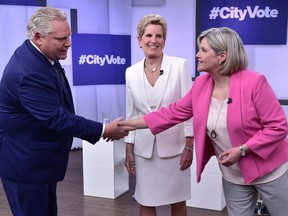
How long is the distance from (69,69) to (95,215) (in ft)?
8.91

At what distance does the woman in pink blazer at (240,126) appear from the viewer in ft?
6.34

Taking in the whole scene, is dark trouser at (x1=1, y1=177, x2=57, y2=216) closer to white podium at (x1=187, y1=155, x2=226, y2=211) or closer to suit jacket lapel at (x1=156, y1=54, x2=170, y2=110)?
suit jacket lapel at (x1=156, y1=54, x2=170, y2=110)

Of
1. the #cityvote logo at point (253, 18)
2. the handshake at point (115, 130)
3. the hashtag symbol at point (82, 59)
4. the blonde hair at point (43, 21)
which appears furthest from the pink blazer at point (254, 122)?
the #cityvote logo at point (253, 18)

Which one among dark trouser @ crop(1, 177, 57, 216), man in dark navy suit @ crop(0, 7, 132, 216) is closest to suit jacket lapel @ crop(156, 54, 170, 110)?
man in dark navy suit @ crop(0, 7, 132, 216)

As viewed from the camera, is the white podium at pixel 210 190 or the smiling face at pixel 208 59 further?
the white podium at pixel 210 190

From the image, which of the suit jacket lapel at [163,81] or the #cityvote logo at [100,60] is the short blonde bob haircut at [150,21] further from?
the #cityvote logo at [100,60]

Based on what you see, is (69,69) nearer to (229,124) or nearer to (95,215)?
(95,215)

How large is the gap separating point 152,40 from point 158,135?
61 centimetres

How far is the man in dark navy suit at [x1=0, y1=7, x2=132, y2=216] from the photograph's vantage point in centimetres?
204

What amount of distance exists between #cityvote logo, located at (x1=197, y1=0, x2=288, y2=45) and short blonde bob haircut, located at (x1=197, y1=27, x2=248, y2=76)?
11.1 feet

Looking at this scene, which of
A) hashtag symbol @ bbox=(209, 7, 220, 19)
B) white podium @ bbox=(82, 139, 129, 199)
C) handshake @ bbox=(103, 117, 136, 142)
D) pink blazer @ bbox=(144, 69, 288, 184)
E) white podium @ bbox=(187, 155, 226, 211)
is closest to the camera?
pink blazer @ bbox=(144, 69, 288, 184)

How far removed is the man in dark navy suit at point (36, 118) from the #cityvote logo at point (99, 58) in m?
2.82

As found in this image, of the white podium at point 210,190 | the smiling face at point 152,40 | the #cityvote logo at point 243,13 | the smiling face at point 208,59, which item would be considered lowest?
the white podium at point 210,190

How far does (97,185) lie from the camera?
13.9 ft
